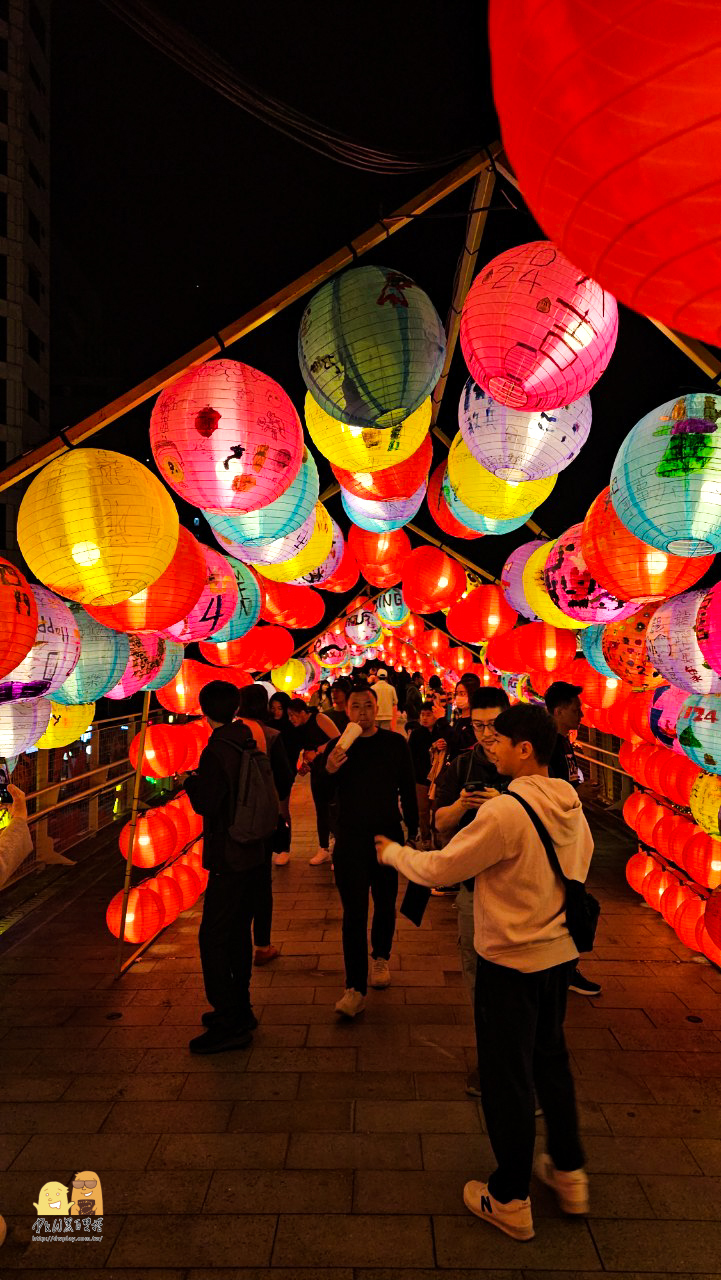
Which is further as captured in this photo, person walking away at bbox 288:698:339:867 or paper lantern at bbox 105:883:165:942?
person walking away at bbox 288:698:339:867

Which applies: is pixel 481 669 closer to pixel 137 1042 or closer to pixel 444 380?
pixel 444 380

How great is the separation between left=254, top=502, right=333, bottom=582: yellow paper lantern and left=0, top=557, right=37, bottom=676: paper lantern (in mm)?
1822

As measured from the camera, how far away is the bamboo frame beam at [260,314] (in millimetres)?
3273

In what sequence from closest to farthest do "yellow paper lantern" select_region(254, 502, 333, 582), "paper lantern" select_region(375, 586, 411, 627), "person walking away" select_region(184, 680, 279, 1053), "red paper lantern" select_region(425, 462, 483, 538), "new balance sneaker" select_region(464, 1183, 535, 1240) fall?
"new balance sneaker" select_region(464, 1183, 535, 1240)
"person walking away" select_region(184, 680, 279, 1053)
"yellow paper lantern" select_region(254, 502, 333, 582)
"red paper lantern" select_region(425, 462, 483, 538)
"paper lantern" select_region(375, 586, 411, 627)

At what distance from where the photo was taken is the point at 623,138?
2.81ft

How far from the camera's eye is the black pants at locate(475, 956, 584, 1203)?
7.43 feet

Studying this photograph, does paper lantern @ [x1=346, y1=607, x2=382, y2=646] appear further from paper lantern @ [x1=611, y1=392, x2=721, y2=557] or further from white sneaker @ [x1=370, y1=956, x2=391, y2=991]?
paper lantern @ [x1=611, y1=392, x2=721, y2=557]

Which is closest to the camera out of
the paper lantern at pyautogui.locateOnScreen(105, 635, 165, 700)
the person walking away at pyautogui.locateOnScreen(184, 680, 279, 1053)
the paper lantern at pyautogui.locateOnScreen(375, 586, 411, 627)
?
the person walking away at pyautogui.locateOnScreen(184, 680, 279, 1053)

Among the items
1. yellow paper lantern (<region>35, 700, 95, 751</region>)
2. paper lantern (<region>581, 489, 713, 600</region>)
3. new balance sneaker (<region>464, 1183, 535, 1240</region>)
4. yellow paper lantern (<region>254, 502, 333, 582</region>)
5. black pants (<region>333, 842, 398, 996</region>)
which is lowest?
new balance sneaker (<region>464, 1183, 535, 1240</region>)

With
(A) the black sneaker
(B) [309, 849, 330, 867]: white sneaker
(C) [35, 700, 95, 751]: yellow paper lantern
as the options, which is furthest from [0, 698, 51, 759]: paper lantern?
(B) [309, 849, 330, 867]: white sneaker

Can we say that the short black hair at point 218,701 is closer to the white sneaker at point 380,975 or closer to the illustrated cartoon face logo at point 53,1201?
the white sneaker at point 380,975

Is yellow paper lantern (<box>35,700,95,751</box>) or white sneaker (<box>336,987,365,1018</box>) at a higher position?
yellow paper lantern (<box>35,700,95,751</box>)

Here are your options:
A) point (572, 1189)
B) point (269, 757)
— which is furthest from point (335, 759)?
point (572, 1189)

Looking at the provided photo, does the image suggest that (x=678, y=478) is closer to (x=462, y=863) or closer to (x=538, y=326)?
(x=538, y=326)
